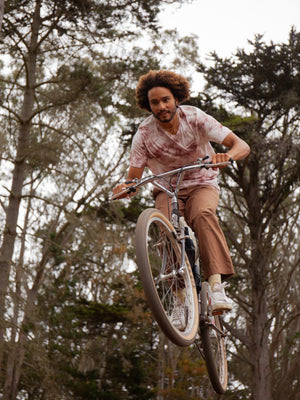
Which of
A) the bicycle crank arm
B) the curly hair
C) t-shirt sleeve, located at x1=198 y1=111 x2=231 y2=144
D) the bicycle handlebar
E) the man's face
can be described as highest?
the curly hair

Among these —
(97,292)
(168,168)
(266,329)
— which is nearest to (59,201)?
(97,292)

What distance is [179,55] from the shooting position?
1914cm

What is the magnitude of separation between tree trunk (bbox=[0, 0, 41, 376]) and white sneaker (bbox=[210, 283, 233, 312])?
25.1 ft

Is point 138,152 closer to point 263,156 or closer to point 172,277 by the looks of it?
point 172,277

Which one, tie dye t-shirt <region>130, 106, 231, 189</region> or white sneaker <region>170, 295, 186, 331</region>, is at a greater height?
tie dye t-shirt <region>130, 106, 231, 189</region>

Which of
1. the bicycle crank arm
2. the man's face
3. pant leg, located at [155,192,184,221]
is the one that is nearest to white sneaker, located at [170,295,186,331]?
the bicycle crank arm

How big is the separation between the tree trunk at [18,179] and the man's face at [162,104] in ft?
25.7

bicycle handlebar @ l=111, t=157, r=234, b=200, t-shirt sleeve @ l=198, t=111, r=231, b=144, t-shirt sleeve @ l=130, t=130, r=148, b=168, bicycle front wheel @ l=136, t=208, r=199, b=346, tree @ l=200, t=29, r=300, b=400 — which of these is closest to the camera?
bicycle front wheel @ l=136, t=208, r=199, b=346

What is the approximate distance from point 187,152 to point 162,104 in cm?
43

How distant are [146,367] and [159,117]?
52.2 feet

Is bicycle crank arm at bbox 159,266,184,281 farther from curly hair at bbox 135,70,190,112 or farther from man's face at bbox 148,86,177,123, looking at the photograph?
curly hair at bbox 135,70,190,112

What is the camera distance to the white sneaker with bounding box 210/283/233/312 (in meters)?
3.91

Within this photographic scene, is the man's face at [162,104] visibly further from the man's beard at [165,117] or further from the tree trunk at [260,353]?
the tree trunk at [260,353]

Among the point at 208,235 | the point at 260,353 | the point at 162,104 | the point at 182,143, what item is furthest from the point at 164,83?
the point at 260,353
